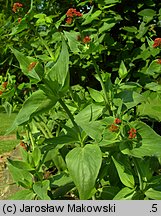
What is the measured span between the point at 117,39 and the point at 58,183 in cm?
150

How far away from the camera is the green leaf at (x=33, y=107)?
1.13 m

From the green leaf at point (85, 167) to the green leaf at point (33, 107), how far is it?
21 cm

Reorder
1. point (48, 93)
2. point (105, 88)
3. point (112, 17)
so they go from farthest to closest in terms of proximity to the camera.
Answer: point (112, 17) → point (105, 88) → point (48, 93)

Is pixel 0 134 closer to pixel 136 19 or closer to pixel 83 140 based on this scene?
pixel 136 19

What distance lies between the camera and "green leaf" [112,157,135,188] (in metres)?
1.33

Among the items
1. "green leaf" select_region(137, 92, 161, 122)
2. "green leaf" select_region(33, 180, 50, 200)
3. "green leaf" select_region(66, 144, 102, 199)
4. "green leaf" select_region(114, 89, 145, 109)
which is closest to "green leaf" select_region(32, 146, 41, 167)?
"green leaf" select_region(33, 180, 50, 200)

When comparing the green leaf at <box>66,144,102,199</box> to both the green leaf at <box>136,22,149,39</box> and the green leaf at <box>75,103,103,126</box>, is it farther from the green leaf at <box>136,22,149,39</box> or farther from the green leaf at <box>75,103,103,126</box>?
the green leaf at <box>136,22,149,39</box>

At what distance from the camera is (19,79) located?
3479 millimetres

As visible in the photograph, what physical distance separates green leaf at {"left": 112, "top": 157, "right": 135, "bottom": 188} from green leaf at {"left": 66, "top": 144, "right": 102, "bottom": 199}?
0.13 meters

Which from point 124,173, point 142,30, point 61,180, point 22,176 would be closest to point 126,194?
point 124,173

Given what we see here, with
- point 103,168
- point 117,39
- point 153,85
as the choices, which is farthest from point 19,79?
point 103,168

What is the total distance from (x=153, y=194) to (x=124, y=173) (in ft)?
0.42

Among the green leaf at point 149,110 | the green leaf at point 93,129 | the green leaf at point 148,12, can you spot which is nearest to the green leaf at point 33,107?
the green leaf at point 93,129

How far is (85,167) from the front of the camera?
3.92 feet
